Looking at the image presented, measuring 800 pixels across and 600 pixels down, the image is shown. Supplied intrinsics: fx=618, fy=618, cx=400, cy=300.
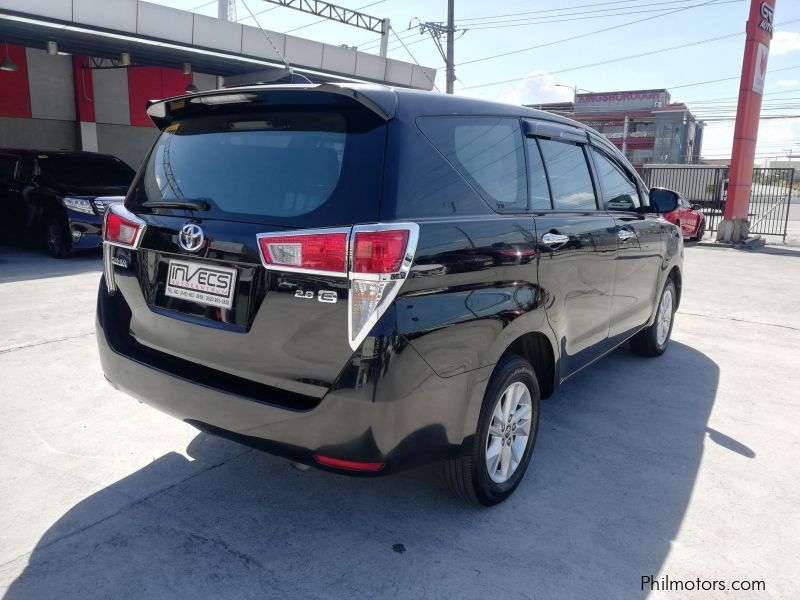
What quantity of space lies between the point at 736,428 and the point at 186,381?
3.32 metres

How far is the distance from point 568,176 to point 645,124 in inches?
3299

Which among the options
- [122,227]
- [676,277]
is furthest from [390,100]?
[676,277]

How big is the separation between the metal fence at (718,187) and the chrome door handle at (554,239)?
53.1 feet

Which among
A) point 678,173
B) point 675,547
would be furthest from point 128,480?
point 678,173

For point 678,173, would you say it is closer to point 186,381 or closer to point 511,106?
point 511,106

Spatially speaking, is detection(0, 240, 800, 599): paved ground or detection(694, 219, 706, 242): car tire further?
detection(694, 219, 706, 242): car tire

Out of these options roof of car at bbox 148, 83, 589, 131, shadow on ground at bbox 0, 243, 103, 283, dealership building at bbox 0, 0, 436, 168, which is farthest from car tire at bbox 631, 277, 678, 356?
dealership building at bbox 0, 0, 436, 168

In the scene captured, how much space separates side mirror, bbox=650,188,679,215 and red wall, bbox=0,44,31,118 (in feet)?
51.2

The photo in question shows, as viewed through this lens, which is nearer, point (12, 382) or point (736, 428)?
point (736, 428)

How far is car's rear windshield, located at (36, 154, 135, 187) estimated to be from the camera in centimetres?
963

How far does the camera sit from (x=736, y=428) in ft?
12.7

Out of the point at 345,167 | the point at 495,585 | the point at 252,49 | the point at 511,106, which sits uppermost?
the point at 252,49

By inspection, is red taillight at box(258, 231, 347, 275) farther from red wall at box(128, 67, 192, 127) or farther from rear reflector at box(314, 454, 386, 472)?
red wall at box(128, 67, 192, 127)

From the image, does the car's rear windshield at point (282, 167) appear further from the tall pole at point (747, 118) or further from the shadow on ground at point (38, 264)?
the tall pole at point (747, 118)
